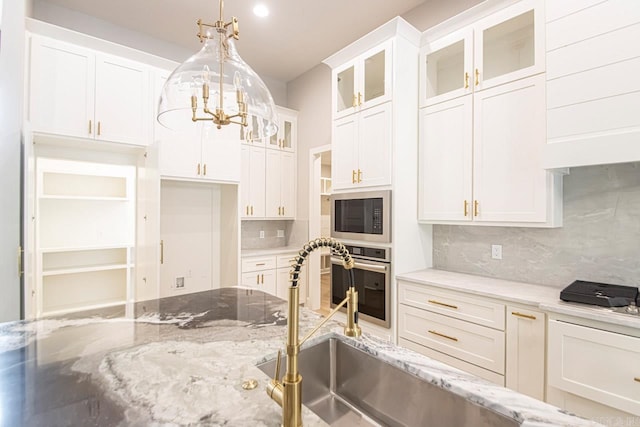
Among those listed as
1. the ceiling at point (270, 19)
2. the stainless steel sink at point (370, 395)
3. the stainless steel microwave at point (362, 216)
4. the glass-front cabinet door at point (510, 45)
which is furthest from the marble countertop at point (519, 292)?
the ceiling at point (270, 19)

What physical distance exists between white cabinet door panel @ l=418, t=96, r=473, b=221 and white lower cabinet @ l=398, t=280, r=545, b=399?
0.67 meters

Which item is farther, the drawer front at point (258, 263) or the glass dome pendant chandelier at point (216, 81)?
the drawer front at point (258, 263)

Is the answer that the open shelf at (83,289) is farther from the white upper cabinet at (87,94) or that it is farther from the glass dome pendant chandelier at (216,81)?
the glass dome pendant chandelier at (216,81)

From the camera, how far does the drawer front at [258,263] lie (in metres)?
3.77

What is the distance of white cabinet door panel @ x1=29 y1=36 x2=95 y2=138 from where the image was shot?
248cm

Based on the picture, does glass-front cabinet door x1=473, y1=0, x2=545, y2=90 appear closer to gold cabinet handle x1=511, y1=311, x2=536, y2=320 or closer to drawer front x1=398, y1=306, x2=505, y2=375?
gold cabinet handle x1=511, y1=311, x2=536, y2=320

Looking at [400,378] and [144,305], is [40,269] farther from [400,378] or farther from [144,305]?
[400,378]

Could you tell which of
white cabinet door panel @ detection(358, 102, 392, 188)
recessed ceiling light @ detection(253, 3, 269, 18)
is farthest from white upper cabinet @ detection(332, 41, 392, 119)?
recessed ceiling light @ detection(253, 3, 269, 18)

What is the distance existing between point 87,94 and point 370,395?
3.24 metres

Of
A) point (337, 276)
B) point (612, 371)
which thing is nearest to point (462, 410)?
point (612, 371)

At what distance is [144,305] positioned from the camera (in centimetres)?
166

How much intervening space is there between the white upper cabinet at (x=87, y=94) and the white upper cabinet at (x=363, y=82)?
190cm

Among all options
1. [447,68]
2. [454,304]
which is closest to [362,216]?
[454,304]

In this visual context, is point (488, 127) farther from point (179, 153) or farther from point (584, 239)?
point (179, 153)
